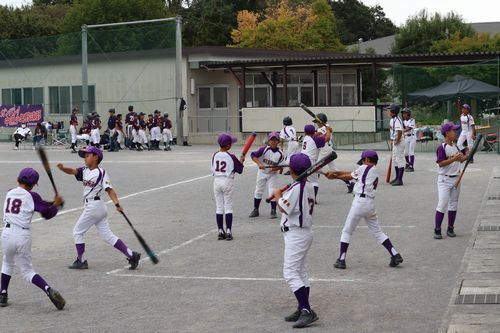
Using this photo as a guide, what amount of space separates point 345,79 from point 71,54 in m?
15.4

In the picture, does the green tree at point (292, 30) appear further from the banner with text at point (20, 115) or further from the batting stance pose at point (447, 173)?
the batting stance pose at point (447, 173)

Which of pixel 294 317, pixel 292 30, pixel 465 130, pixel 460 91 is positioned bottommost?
pixel 294 317

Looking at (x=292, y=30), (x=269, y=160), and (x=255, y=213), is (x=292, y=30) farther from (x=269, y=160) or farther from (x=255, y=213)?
(x=269, y=160)

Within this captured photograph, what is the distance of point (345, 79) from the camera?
45625 millimetres

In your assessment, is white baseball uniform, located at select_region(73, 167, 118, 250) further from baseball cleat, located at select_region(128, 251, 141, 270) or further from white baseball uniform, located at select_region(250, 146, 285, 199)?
white baseball uniform, located at select_region(250, 146, 285, 199)

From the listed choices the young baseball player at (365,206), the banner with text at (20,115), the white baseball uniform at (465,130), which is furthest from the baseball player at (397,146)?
the banner with text at (20,115)

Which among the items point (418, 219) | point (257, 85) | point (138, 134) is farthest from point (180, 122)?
point (418, 219)

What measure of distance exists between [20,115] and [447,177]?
1435 inches

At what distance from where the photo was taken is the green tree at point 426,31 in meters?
70.1

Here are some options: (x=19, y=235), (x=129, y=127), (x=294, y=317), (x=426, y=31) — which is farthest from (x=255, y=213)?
(x=426, y=31)

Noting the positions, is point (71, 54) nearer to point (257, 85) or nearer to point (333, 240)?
point (257, 85)

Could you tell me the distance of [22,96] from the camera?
4912 centimetres

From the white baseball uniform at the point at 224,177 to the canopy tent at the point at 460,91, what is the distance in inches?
805

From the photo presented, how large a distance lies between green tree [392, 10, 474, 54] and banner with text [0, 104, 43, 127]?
35901 mm
